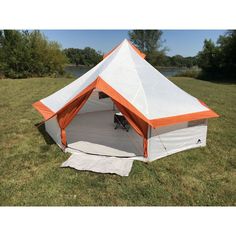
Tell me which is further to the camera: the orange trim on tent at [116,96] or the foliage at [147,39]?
the foliage at [147,39]

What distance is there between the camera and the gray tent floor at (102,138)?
4.91m

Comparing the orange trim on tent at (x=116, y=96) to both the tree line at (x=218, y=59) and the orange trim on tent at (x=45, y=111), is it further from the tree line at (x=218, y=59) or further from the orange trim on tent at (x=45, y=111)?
the tree line at (x=218, y=59)

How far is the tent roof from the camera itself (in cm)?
453

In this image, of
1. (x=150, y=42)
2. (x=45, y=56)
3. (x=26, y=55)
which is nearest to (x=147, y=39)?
(x=150, y=42)

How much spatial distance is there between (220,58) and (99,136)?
65.5 feet

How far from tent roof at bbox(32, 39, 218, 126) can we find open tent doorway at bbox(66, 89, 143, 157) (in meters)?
0.97

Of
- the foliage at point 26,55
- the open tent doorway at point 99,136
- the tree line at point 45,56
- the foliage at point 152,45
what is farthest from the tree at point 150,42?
the open tent doorway at point 99,136

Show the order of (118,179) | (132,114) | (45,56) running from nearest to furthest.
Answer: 1. (118,179)
2. (132,114)
3. (45,56)

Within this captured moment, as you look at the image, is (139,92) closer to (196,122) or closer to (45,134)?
(196,122)

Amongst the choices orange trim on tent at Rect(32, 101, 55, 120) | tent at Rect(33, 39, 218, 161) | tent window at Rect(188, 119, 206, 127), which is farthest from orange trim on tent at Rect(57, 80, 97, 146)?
tent window at Rect(188, 119, 206, 127)

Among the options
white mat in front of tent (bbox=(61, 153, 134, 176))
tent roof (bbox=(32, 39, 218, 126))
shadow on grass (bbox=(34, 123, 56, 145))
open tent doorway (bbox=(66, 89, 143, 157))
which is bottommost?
shadow on grass (bbox=(34, 123, 56, 145))

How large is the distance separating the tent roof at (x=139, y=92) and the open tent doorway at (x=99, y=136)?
97 centimetres

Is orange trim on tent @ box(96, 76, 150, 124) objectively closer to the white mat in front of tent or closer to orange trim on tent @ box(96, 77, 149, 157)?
orange trim on tent @ box(96, 77, 149, 157)

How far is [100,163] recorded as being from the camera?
440 centimetres
